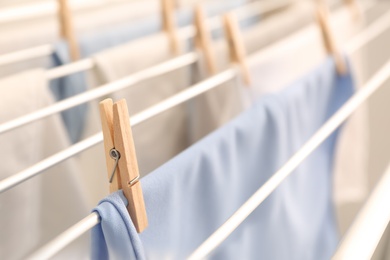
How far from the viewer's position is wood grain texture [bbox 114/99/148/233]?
33 cm

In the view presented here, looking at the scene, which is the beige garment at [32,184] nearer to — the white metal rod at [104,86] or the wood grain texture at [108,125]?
the white metal rod at [104,86]

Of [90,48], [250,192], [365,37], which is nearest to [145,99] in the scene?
[90,48]

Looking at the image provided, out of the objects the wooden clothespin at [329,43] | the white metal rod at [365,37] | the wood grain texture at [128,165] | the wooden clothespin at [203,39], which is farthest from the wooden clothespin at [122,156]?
the white metal rod at [365,37]

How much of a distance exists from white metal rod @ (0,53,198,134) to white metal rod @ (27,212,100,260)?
0.46ft

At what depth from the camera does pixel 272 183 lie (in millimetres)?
430

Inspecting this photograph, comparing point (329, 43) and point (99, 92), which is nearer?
point (99, 92)

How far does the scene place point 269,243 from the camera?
560 millimetres

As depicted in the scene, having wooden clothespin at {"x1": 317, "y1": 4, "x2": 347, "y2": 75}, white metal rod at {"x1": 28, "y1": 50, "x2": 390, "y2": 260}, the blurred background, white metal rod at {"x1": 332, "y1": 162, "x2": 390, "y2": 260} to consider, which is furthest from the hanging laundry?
white metal rod at {"x1": 332, "y1": 162, "x2": 390, "y2": 260}

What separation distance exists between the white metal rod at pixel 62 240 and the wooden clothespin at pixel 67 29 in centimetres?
36

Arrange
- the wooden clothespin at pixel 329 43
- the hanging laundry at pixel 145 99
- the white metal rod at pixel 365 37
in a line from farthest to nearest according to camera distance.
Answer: the white metal rod at pixel 365 37 < the wooden clothespin at pixel 329 43 < the hanging laundry at pixel 145 99

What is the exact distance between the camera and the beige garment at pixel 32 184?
1.54 ft

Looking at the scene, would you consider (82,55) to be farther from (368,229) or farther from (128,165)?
(368,229)

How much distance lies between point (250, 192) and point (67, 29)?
33 cm

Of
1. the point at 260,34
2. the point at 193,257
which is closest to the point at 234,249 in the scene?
the point at 193,257
